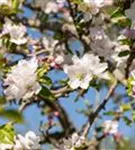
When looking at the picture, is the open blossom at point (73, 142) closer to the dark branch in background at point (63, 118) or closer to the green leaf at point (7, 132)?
the green leaf at point (7, 132)

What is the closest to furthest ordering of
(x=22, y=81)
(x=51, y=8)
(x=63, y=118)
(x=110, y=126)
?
1. (x=22, y=81)
2. (x=110, y=126)
3. (x=63, y=118)
4. (x=51, y=8)

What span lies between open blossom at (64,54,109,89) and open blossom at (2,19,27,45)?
0.52 meters

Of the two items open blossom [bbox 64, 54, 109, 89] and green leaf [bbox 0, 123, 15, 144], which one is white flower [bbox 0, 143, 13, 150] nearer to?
green leaf [bbox 0, 123, 15, 144]

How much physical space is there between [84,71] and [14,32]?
2.04 feet

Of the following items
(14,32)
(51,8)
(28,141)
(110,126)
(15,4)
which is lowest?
(110,126)

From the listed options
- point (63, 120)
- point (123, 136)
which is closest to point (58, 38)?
point (63, 120)

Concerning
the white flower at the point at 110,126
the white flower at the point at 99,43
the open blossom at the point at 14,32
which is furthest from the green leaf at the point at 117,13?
the white flower at the point at 110,126

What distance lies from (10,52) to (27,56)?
197 mm

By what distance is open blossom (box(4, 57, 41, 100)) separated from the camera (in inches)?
84.4

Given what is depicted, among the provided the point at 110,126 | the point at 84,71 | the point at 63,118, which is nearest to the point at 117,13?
the point at 84,71

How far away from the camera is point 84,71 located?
2.25 meters

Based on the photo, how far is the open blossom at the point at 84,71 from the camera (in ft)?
7.24

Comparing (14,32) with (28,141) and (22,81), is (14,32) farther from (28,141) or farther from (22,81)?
(28,141)

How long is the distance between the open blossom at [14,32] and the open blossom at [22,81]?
497 mm
